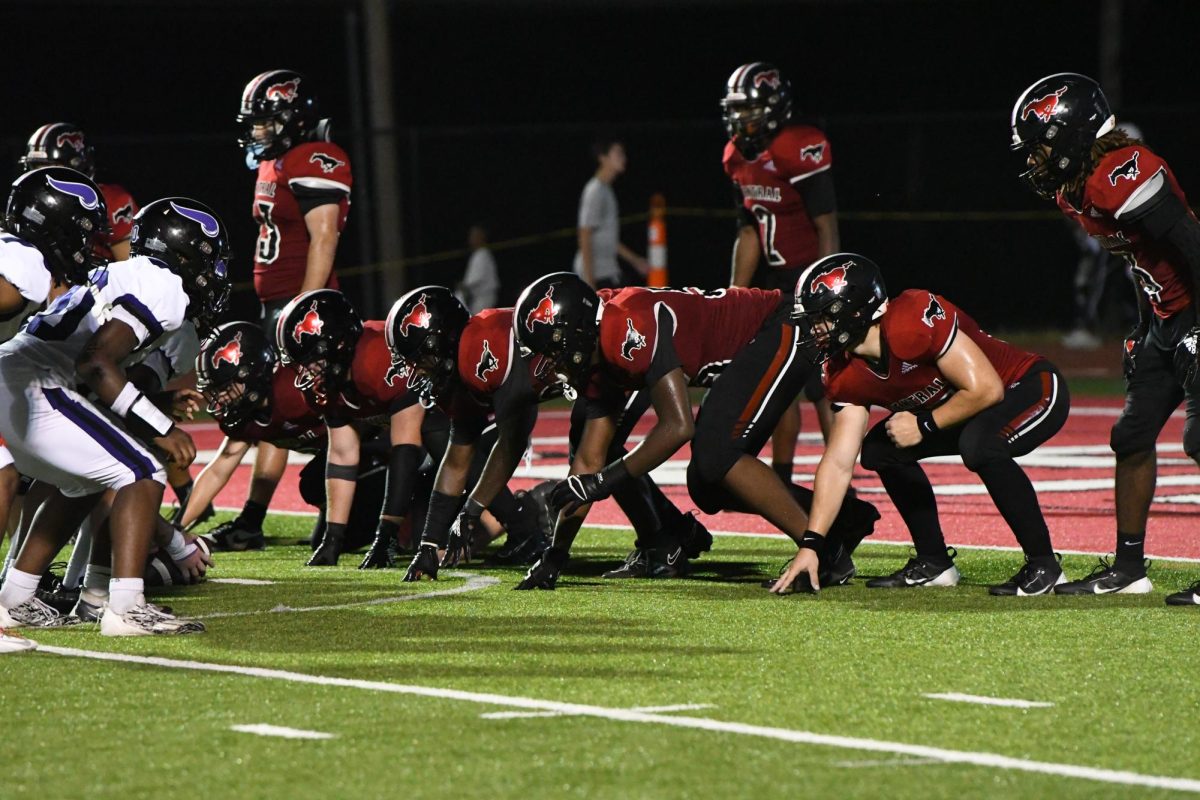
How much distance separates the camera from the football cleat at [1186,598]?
7.00m

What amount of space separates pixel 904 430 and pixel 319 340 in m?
2.57

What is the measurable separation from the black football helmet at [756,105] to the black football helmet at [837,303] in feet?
9.57

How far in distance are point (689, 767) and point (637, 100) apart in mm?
27386

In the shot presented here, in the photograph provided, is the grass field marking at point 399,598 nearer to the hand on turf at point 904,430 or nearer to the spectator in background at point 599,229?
the hand on turf at point 904,430

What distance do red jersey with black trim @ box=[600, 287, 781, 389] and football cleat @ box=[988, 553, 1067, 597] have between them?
4.50 feet

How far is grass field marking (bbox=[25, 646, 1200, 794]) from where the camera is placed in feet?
14.7

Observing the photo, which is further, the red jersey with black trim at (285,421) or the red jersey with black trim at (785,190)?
the red jersey with black trim at (785,190)

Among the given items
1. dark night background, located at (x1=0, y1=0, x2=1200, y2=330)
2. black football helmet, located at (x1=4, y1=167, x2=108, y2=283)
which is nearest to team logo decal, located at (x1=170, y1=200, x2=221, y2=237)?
black football helmet, located at (x1=4, y1=167, x2=108, y2=283)

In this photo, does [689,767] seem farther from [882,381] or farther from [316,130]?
[316,130]

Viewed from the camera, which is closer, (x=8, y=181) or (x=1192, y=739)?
(x=1192, y=739)

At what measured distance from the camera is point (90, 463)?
637 centimetres

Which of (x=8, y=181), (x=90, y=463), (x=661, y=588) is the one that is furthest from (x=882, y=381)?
(x=8, y=181)

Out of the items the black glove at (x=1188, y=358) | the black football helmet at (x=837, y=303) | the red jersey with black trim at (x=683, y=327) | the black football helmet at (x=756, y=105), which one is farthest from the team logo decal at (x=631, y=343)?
the black football helmet at (x=756, y=105)

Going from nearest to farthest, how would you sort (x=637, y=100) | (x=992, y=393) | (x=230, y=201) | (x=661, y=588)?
(x=992, y=393), (x=661, y=588), (x=230, y=201), (x=637, y=100)
